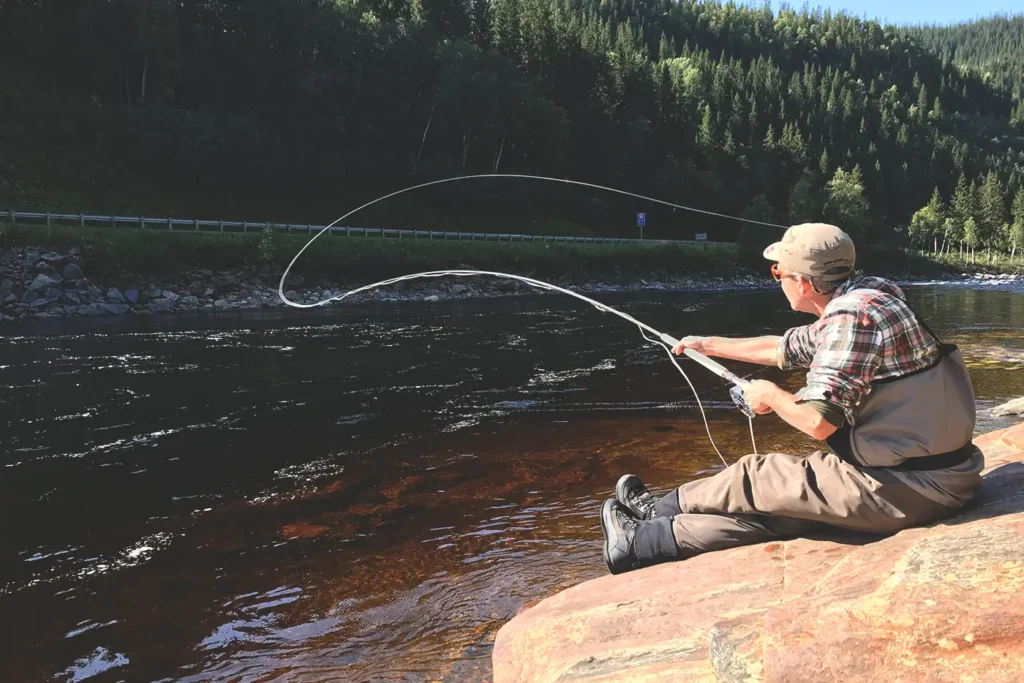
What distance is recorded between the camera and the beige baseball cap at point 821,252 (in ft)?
11.2

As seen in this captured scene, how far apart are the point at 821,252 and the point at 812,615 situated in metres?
1.65

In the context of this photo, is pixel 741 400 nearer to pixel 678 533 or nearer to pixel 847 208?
pixel 678 533

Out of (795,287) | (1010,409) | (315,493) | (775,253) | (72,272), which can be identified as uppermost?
(775,253)

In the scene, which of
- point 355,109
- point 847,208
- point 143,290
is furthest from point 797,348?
point 847,208

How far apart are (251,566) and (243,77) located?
198ft

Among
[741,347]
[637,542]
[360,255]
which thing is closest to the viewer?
[637,542]

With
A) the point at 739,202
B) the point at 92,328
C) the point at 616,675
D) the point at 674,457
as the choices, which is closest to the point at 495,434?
the point at 674,457

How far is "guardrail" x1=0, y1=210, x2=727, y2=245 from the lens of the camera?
33606 millimetres

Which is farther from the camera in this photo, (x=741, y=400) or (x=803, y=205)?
(x=803, y=205)

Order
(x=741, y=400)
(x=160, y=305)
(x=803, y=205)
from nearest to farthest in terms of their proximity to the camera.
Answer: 1. (x=741, y=400)
2. (x=160, y=305)
3. (x=803, y=205)

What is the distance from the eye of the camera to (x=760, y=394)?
346 cm

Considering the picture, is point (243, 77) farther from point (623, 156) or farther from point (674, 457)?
point (674, 457)

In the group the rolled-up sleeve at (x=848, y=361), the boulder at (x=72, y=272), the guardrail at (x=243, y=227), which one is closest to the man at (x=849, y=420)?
the rolled-up sleeve at (x=848, y=361)

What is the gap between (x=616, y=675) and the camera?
3234 mm
